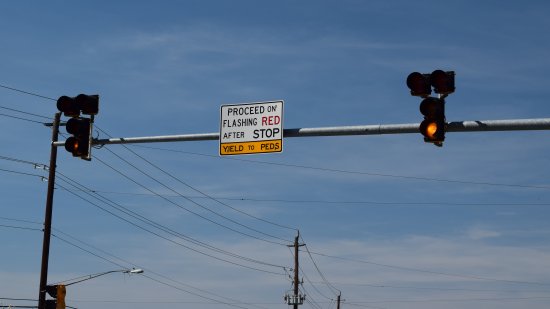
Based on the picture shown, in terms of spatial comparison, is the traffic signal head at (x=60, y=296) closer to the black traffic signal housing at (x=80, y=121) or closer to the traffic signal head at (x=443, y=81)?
the black traffic signal housing at (x=80, y=121)

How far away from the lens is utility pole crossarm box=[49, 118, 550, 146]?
1442cm

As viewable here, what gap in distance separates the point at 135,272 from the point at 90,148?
860 inches

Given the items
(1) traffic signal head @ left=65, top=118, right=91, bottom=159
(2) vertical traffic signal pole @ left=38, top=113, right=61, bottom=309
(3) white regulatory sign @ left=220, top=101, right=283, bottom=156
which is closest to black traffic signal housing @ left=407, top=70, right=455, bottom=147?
(3) white regulatory sign @ left=220, top=101, right=283, bottom=156

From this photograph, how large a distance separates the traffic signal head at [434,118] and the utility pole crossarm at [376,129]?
11.3 inches

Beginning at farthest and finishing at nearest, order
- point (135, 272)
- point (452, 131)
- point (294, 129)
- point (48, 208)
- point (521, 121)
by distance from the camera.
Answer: point (135, 272) → point (48, 208) → point (294, 129) → point (452, 131) → point (521, 121)

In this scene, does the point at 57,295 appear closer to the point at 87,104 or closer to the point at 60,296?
the point at 60,296

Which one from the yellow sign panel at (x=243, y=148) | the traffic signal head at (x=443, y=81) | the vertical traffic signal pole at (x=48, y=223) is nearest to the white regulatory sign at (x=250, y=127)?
the yellow sign panel at (x=243, y=148)

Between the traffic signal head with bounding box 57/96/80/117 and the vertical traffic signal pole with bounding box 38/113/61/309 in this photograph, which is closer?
the traffic signal head with bounding box 57/96/80/117

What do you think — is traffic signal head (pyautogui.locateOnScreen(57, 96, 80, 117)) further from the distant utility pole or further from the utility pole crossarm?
the distant utility pole

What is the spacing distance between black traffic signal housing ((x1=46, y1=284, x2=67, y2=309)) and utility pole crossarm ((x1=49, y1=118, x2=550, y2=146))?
48.1ft

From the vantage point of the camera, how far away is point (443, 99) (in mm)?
15102

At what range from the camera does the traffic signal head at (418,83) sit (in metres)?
15.0

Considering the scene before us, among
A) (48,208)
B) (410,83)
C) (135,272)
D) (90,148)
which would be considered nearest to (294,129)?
(410,83)

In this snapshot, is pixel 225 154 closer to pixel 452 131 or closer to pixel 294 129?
pixel 294 129
